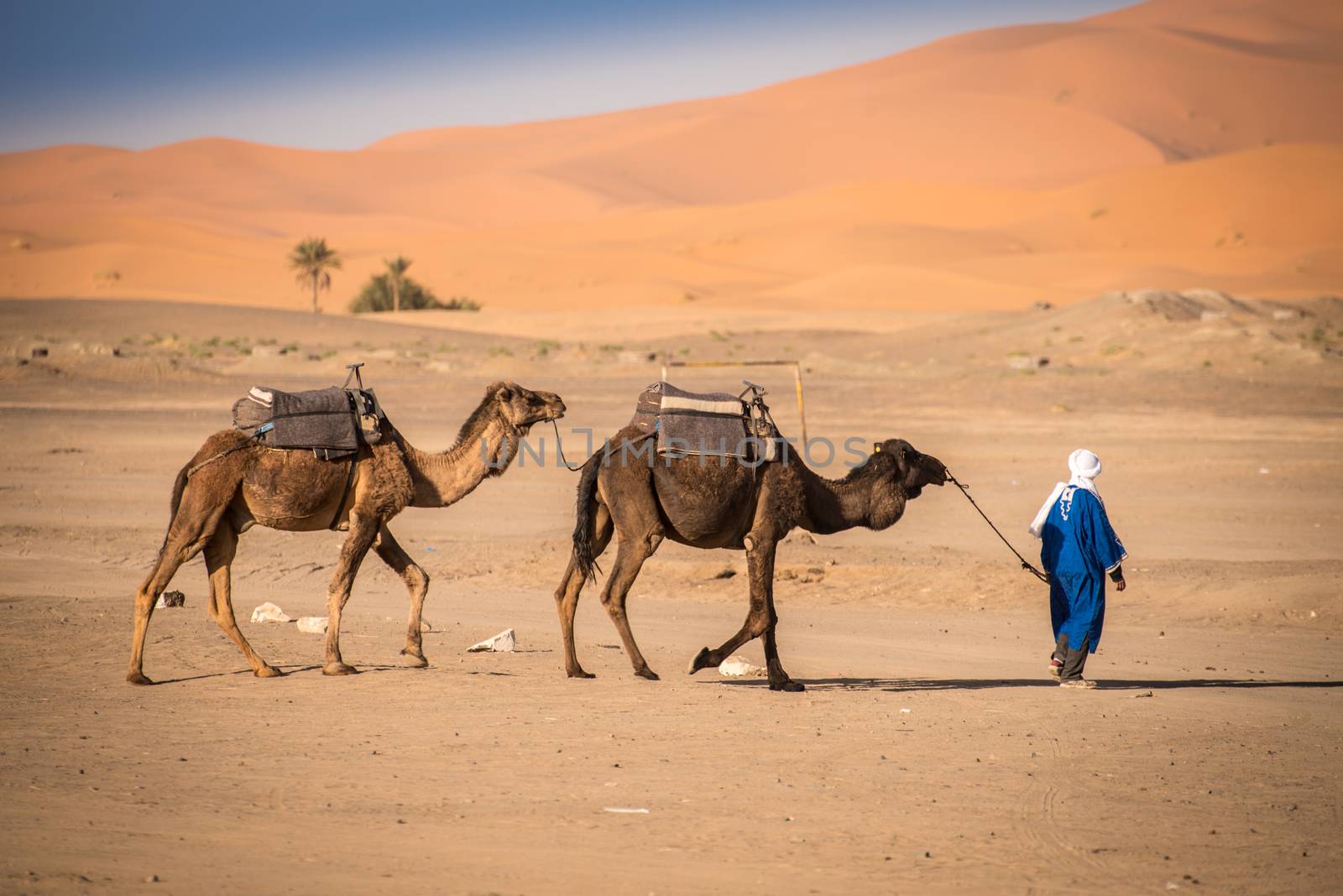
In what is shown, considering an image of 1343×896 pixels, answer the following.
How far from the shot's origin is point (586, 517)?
10461 mm

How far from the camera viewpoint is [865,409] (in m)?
33.5

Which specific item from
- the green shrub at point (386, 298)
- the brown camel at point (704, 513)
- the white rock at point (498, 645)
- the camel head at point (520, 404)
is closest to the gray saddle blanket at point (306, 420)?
the camel head at point (520, 404)

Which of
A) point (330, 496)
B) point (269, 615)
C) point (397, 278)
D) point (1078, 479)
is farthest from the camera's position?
point (397, 278)

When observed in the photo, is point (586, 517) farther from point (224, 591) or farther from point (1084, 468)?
point (1084, 468)

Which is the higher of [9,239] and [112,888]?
[9,239]

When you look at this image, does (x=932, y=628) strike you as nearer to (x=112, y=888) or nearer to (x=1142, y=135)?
(x=112, y=888)

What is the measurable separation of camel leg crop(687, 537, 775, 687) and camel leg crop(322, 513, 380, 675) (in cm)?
237

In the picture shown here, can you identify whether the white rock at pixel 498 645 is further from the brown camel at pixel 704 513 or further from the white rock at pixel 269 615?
Result: the white rock at pixel 269 615

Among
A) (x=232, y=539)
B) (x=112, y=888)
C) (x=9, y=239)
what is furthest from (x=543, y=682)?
(x=9, y=239)

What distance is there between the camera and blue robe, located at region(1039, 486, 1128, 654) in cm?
1057

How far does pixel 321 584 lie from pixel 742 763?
8.15 metres

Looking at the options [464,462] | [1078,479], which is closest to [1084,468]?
[1078,479]

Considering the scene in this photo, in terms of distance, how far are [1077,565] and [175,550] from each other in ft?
20.2

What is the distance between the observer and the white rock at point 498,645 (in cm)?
1155
